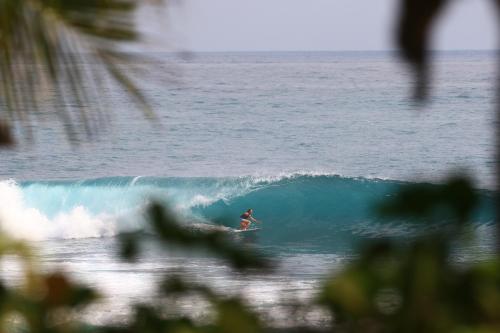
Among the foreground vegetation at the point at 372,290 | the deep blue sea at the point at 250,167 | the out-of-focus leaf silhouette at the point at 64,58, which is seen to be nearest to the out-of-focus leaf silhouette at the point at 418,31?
the foreground vegetation at the point at 372,290

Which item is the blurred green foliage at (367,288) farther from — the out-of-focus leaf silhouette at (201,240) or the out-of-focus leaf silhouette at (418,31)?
the out-of-focus leaf silhouette at (418,31)

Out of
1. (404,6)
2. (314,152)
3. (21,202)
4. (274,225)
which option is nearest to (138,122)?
(314,152)

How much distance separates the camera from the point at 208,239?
99cm

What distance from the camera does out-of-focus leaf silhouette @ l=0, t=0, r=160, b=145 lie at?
1.77 m

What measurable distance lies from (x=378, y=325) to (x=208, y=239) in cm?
20

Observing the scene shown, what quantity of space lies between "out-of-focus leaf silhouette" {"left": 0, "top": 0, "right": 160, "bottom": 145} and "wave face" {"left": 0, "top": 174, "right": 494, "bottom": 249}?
2023 cm

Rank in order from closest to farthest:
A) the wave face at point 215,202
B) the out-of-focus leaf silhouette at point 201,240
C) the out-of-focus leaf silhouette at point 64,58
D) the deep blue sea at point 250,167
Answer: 1. the out-of-focus leaf silhouette at point 201,240
2. the out-of-focus leaf silhouette at point 64,58
3. the deep blue sea at point 250,167
4. the wave face at point 215,202

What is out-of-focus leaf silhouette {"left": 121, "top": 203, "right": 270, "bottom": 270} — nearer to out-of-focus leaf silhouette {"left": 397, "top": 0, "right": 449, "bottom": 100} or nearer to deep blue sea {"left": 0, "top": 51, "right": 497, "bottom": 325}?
out-of-focus leaf silhouette {"left": 397, "top": 0, "right": 449, "bottom": 100}

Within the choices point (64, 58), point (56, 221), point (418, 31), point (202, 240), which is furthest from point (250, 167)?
point (202, 240)

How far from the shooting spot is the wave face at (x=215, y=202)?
79.8 ft

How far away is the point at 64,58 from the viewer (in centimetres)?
182

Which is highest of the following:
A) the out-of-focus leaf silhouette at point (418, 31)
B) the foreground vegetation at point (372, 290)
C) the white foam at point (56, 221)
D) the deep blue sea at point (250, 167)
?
the out-of-focus leaf silhouette at point (418, 31)

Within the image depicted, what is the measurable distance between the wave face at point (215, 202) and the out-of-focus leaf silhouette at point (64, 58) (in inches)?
797

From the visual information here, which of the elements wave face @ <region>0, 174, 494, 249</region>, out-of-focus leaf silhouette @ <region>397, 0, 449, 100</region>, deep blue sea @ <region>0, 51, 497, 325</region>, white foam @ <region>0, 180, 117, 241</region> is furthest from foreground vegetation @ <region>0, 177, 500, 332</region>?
white foam @ <region>0, 180, 117, 241</region>
